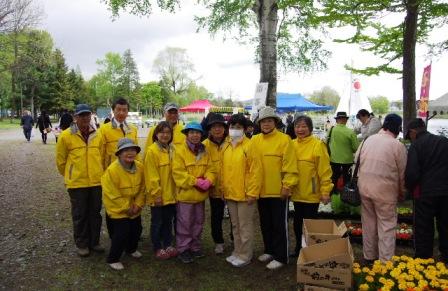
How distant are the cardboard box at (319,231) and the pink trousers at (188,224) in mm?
1380

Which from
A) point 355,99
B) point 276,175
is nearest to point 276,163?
point 276,175

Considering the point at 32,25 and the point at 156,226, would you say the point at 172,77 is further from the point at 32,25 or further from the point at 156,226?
the point at 156,226

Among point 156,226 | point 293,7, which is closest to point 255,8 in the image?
point 293,7

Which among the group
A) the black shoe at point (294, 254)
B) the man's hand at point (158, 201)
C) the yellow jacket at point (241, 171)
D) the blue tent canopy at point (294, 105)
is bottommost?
the black shoe at point (294, 254)

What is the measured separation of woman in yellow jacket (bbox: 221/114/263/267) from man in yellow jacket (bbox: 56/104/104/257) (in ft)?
5.65

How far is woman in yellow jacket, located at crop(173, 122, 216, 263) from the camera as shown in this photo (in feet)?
15.8

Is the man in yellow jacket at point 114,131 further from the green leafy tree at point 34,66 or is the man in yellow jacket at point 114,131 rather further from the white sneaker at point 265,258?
the green leafy tree at point 34,66

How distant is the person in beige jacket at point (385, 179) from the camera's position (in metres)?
4.48

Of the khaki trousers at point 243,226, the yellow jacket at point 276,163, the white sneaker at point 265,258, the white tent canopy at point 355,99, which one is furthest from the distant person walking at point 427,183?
the white tent canopy at point 355,99

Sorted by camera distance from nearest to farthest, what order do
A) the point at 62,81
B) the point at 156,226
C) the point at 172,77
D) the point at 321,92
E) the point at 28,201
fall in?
1. the point at 156,226
2. the point at 28,201
3. the point at 62,81
4. the point at 172,77
5. the point at 321,92

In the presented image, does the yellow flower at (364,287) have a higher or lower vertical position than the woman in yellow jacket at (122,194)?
lower

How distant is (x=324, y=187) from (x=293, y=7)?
6.42 m

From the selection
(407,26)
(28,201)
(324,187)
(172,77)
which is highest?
(172,77)

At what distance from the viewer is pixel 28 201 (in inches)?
327
